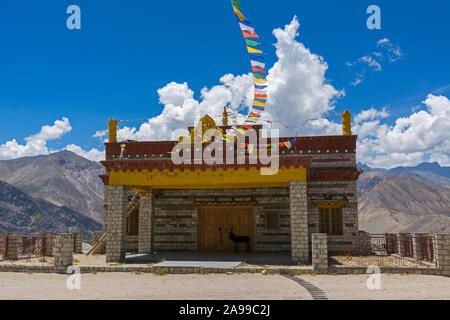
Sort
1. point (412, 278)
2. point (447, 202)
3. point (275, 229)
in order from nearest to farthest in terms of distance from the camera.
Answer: point (412, 278) → point (275, 229) → point (447, 202)

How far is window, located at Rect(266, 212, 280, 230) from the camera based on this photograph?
18.7 m

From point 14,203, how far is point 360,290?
296 ft

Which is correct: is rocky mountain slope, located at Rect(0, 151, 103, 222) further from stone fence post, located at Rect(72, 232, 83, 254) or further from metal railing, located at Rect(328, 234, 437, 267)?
metal railing, located at Rect(328, 234, 437, 267)

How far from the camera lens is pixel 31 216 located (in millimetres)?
82500

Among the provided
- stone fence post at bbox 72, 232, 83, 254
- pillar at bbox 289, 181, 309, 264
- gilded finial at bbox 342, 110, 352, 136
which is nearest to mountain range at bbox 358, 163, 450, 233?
gilded finial at bbox 342, 110, 352, 136

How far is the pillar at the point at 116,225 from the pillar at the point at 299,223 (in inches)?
268

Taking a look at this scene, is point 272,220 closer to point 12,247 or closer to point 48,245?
point 48,245

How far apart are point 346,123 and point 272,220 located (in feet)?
22.0

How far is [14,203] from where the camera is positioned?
8400 cm

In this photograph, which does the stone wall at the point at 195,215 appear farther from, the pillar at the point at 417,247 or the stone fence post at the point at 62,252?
the stone fence post at the point at 62,252

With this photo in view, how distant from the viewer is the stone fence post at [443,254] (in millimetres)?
12422

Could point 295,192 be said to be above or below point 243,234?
above
